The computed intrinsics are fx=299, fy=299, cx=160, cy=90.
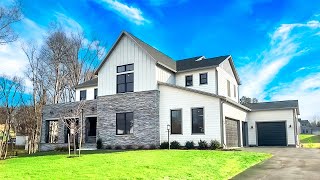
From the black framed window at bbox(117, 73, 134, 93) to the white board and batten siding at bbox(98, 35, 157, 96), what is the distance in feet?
1.33

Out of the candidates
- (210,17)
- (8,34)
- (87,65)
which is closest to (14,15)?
(8,34)

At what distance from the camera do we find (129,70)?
84.4ft

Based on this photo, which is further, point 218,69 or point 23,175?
point 218,69

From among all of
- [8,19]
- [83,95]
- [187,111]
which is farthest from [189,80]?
[8,19]

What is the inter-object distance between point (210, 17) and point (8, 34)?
14.5 meters

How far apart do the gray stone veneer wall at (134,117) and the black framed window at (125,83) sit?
0.52 meters

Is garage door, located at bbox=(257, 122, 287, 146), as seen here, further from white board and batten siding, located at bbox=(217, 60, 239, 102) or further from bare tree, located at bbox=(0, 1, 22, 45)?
bare tree, located at bbox=(0, 1, 22, 45)

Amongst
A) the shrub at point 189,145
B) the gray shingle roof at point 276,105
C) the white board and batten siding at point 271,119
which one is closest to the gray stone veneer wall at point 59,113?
the shrub at point 189,145

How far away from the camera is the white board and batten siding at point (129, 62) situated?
80.7 ft

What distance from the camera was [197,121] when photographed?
22250 mm

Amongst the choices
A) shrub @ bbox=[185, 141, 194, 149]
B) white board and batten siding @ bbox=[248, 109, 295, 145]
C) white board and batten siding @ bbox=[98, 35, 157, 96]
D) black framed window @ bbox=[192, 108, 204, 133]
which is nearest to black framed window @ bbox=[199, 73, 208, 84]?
black framed window @ bbox=[192, 108, 204, 133]

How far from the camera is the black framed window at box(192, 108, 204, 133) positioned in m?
22.1

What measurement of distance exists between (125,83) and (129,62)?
1.86 meters

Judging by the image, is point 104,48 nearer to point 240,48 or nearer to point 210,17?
point 240,48
